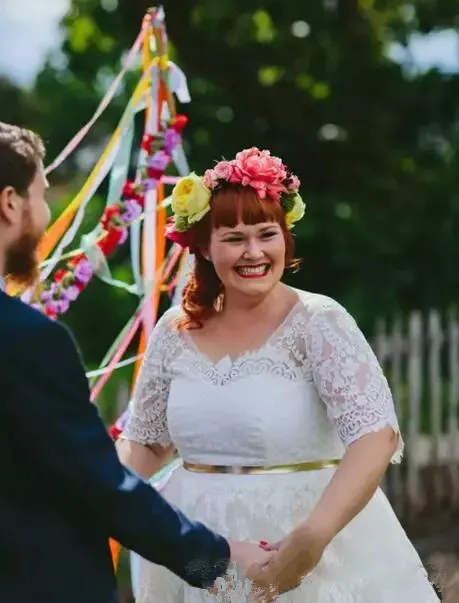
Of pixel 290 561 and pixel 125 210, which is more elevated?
pixel 125 210

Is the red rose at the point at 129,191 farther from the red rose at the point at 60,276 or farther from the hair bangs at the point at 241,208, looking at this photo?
the hair bangs at the point at 241,208

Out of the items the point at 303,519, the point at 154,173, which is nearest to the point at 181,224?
the point at 303,519

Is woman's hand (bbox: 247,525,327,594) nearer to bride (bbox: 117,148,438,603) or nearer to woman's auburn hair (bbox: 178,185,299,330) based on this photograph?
bride (bbox: 117,148,438,603)

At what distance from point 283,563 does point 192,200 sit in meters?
0.95

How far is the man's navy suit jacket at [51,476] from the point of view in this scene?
2072 mm

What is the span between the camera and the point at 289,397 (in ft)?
9.32

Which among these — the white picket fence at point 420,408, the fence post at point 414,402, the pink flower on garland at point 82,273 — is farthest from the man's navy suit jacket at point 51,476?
the fence post at point 414,402

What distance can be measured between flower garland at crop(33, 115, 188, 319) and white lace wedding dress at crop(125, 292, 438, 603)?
167cm

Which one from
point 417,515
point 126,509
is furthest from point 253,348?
point 417,515

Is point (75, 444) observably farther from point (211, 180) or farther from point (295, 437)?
point (211, 180)

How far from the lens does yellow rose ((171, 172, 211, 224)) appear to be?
9.83ft

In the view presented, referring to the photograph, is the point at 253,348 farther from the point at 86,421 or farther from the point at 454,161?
the point at 454,161

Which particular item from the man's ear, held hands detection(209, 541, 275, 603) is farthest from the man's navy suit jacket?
held hands detection(209, 541, 275, 603)

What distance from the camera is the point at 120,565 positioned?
705 cm
